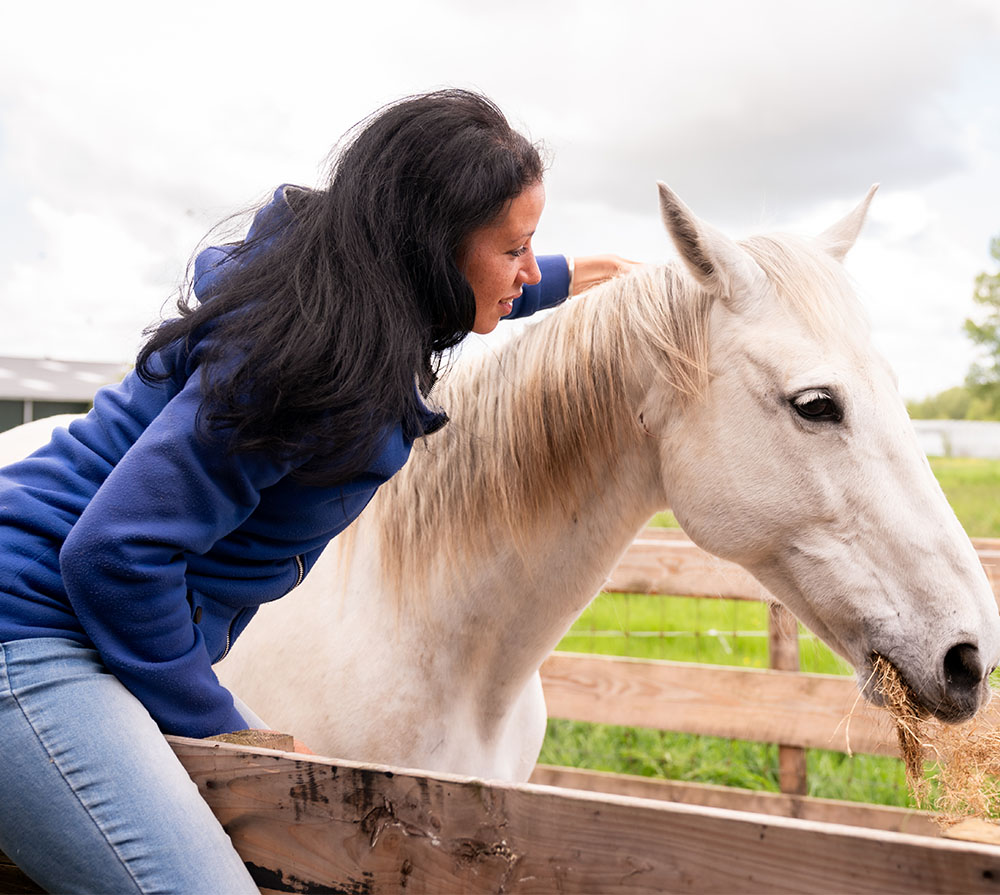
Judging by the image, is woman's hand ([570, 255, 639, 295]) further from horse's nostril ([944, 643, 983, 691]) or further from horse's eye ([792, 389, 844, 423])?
horse's nostril ([944, 643, 983, 691])

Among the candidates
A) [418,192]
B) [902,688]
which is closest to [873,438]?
[902,688]

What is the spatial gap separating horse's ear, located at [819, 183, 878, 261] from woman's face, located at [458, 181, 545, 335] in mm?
958

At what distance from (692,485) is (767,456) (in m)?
0.17

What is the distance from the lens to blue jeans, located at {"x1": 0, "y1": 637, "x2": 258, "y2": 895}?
106cm

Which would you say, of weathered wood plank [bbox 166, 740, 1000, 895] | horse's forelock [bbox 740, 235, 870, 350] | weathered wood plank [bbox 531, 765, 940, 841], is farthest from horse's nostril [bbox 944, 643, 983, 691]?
weathered wood plank [bbox 531, 765, 940, 841]

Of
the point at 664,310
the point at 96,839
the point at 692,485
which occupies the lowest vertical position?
the point at 96,839

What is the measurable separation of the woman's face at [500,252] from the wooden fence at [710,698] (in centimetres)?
237

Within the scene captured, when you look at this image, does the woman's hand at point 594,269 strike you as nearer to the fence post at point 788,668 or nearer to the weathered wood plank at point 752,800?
the fence post at point 788,668

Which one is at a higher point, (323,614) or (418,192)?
(418,192)

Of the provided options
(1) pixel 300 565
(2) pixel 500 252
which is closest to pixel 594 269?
(2) pixel 500 252

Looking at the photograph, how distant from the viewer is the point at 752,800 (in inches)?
143

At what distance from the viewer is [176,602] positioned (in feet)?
3.77

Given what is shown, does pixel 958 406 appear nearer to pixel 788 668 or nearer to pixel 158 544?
pixel 788 668

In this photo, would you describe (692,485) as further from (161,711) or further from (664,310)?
(161,711)
